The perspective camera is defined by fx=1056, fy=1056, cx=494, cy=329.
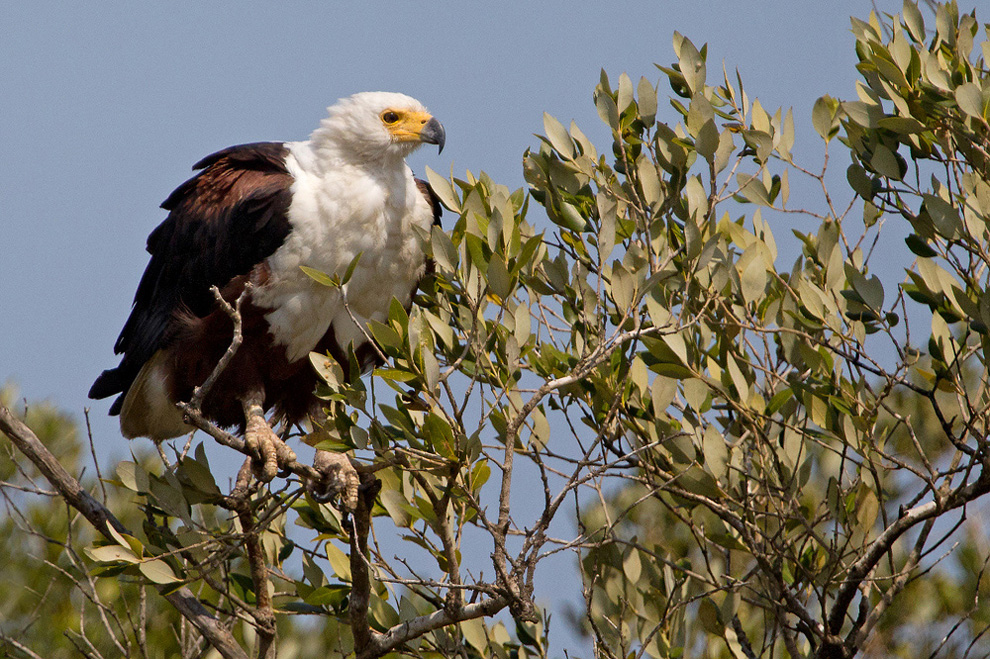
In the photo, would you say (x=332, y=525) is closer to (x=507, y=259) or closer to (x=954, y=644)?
(x=507, y=259)

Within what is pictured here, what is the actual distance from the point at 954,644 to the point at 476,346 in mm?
1995

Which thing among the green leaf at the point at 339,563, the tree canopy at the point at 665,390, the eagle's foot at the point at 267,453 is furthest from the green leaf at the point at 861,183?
the eagle's foot at the point at 267,453

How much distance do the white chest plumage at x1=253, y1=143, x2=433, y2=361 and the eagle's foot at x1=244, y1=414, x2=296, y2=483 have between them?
333 millimetres

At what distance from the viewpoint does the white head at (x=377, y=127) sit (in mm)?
3883

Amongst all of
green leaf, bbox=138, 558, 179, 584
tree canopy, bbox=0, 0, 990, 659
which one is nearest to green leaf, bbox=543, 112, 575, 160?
tree canopy, bbox=0, 0, 990, 659

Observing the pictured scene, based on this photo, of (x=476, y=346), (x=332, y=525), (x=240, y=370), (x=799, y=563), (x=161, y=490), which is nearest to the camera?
(x=476, y=346)

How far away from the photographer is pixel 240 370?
3.84m

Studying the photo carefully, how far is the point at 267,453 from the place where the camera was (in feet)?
11.7

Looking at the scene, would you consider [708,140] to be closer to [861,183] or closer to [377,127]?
[861,183]

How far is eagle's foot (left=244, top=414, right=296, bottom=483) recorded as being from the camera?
11.7 ft

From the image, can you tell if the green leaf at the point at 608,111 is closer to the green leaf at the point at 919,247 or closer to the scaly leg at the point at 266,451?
the green leaf at the point at 919,247

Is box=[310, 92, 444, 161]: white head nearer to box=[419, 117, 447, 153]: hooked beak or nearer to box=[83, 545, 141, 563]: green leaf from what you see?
box=[419, 117, 447, 153]: hooked beak

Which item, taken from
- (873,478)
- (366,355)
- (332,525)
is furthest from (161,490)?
(873,478)

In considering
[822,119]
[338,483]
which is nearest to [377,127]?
[338,483]
